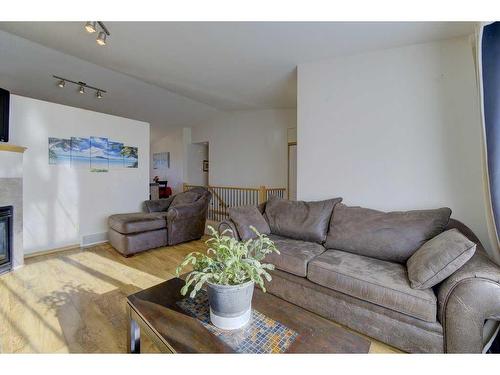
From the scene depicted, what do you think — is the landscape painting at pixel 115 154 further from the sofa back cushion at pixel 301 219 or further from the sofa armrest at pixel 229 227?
the sofa back cushion at pixel 301 219

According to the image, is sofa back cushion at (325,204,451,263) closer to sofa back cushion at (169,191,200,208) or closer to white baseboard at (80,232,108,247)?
sofa back cushion at (169,191,200,208)

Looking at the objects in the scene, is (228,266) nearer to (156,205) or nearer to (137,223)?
(137,223)

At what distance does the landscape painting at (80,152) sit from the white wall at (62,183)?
9 cm

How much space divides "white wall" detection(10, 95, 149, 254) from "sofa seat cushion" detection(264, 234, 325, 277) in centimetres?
326

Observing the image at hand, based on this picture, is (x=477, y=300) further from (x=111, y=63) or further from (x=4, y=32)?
(x=4, y=32)

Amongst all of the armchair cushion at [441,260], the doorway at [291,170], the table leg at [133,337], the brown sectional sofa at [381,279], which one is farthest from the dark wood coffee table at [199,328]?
the doorway at [291,170]

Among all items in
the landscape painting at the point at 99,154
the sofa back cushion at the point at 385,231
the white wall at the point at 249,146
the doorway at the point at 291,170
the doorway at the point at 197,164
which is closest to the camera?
the sofa back cushion at the point at 385,231

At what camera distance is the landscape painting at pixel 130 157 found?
164 inches

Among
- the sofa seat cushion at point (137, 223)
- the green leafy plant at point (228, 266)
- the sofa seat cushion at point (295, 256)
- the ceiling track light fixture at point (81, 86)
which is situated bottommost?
the sofa seat cushion at point (295, 256)

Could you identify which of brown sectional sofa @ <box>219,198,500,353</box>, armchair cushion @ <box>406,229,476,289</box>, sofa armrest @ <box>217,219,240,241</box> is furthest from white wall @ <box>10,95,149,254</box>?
armchair cushion @ <box>406,229,476,289</box>

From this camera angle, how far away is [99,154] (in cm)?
382

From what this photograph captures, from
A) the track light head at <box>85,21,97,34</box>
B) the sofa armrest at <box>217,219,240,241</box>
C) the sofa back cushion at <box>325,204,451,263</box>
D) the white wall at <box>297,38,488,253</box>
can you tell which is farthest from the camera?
the sofa armrest at <box>217,219,240,241</box>

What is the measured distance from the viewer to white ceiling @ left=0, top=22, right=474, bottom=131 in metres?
2.27

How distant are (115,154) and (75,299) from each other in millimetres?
2725
